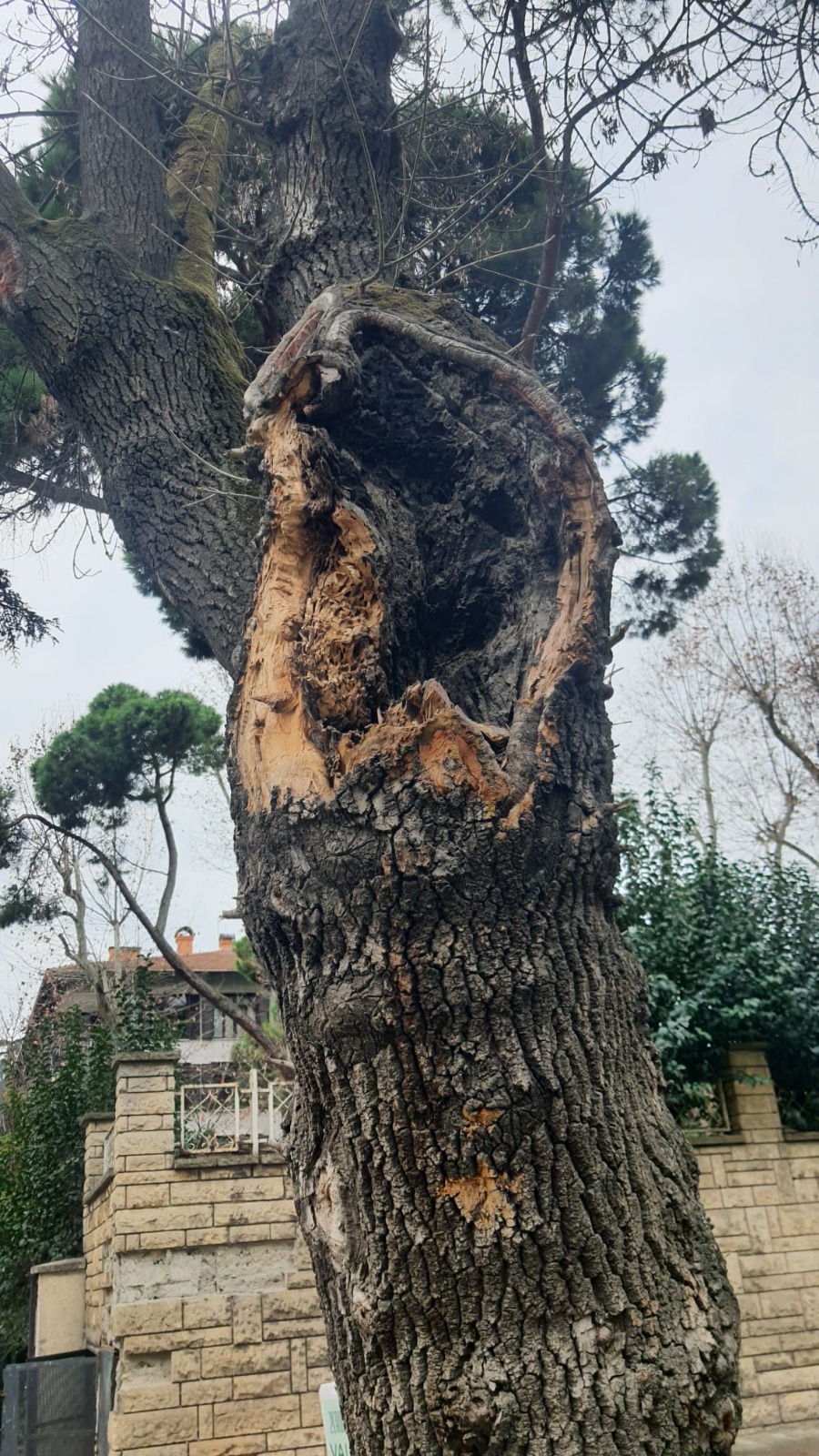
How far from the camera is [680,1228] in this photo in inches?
77.9

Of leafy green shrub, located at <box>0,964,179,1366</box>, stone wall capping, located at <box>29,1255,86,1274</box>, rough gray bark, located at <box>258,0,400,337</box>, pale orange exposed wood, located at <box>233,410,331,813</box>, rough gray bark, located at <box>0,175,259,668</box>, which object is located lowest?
stone wall capping, located at <box>29,1255,86,1274</box>

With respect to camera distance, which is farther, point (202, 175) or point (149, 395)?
point (202, 175)

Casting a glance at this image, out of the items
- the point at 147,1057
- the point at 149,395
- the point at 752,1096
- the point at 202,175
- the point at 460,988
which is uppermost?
the point at 202,175

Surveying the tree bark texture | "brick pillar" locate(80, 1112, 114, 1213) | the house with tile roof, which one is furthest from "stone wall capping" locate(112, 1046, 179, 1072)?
the house with tile roof

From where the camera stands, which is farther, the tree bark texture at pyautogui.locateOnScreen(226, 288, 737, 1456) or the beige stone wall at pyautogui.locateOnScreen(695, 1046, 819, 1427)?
the beige stone wall at pyautogui.locateOnScreen(695, 1046, 819, 1427)

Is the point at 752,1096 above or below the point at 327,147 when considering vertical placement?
below

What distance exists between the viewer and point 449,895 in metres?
2.03

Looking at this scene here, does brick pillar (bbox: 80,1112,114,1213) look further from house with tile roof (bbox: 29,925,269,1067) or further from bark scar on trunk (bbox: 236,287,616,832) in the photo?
house with tile roof (bbox: 29,925,269,1067)

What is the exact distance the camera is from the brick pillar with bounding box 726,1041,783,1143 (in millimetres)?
6891

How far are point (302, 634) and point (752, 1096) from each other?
5816mm

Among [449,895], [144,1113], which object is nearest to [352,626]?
[449,895]

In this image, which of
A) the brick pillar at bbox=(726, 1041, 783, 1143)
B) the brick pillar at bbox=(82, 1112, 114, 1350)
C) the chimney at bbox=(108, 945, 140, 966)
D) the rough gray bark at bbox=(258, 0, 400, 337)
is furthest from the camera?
the chimney at bbox=(108, 945, 140, 966)

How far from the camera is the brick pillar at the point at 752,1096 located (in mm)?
6891

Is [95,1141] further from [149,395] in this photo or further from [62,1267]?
[149,395]
